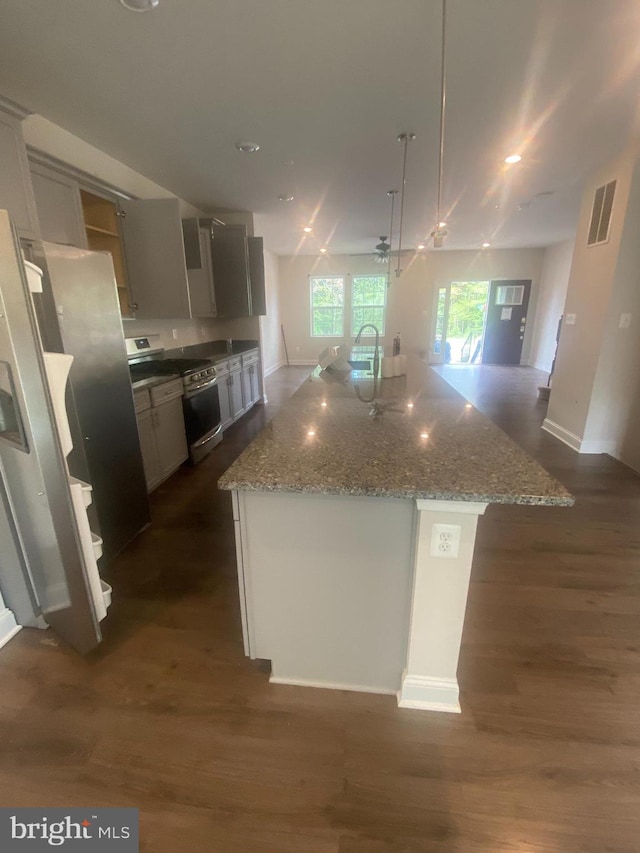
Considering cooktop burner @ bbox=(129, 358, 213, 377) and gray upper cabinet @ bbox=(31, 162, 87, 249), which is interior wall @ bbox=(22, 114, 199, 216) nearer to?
gray upper cabinet @ bbox=(31, 162, 87, 249)

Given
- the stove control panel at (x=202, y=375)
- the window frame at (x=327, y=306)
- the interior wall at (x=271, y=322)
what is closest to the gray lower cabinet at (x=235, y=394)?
the stove control panel at (x=202, y=375)

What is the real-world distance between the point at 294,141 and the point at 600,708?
3.80 m

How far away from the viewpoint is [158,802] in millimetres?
1126

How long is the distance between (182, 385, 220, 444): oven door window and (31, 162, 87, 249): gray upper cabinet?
4.79 feet

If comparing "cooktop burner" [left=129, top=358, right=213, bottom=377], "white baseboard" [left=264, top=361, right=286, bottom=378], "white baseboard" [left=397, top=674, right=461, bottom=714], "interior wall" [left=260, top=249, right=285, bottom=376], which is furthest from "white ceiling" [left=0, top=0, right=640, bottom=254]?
"white baseboard" [left=264, top=361, right=286, bottom=378]

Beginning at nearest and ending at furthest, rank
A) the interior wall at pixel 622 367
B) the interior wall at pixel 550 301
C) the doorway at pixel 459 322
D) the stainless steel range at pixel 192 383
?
the interior wall at pixel 622 367 → the stainless steel range at pixel 192 383 → the interior wall at pixel 550 301 → the doorway at pixel 459 322

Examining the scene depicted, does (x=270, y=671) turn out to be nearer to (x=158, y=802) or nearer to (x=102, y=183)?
(x=158, y=802)

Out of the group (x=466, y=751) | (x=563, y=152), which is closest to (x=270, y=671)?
(x=466, y=751)

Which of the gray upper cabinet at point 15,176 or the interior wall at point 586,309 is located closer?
the gray upper cabinet at point 15,176

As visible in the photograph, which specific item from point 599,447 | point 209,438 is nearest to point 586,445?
point 599,447

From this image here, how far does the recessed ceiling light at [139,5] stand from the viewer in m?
1.53

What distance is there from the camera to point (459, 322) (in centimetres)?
880

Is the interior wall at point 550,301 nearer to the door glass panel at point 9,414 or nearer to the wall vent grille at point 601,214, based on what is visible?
the wall vent grille at point 601,214

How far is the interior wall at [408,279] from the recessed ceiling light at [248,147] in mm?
5633
